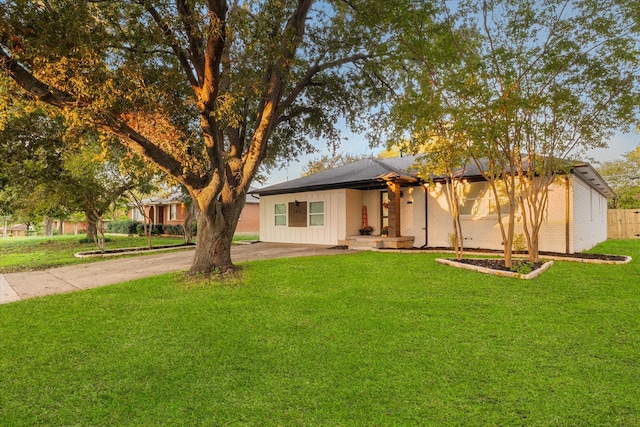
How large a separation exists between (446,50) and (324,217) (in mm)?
8318

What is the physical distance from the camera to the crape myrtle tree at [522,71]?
7.06m

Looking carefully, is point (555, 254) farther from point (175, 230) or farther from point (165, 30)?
point (175, 230)

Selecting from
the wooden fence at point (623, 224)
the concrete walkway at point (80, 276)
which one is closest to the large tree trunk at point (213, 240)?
the concrete walkway at point (80, 276)

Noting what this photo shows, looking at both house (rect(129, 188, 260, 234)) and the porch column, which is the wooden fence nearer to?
the porch column

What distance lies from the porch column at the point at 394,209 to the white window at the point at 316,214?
3.09m

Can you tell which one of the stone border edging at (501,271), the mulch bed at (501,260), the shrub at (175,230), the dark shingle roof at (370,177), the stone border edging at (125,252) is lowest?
the stone border edging at (125,252)

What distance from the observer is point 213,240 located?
305 inches

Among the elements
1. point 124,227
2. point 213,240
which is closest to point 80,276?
point 213,240

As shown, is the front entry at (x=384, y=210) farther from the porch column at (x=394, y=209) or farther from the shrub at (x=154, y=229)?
the shrub at (x=154, y=229)

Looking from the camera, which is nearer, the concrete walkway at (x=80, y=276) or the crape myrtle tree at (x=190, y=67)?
the crape myrtle tree at (x=190, y=67)

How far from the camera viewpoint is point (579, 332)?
4094mm

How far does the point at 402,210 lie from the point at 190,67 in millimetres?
8949

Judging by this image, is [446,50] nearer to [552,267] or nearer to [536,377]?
[552,267]

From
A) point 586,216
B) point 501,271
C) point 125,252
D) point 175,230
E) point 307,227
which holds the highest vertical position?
point 586,216
